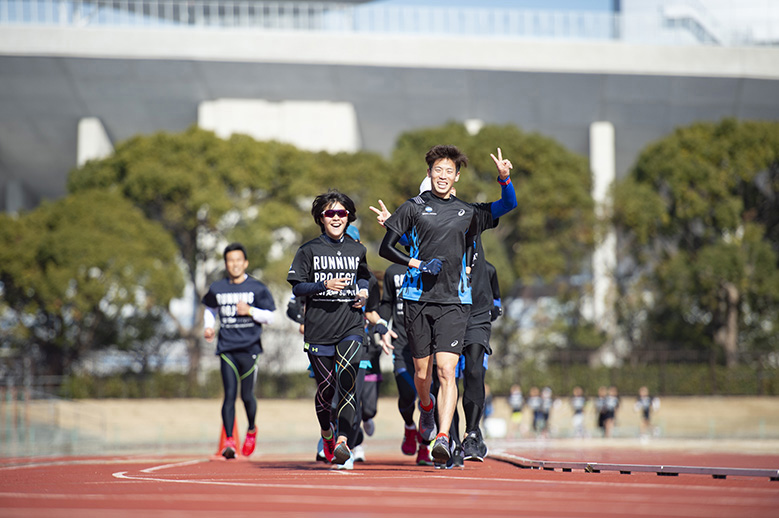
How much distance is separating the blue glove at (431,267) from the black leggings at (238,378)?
137 inches

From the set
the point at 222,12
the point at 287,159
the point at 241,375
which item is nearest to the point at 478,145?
the point at 287,159

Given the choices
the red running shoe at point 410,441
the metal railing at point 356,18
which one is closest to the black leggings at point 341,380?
the red running shoe at point 410,441

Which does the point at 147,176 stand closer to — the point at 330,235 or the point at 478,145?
the point at 478,145

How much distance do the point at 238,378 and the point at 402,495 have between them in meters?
5.35

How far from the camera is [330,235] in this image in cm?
768

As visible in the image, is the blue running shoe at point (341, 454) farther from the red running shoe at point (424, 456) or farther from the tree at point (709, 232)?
the tree at point (709, 232)

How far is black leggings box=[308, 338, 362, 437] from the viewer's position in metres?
7.35

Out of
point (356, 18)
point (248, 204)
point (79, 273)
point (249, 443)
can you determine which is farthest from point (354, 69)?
point (249, 443)

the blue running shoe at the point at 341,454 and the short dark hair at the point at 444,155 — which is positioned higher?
the short dark hair at the point at 444,155

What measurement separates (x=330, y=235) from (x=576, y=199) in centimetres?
2920

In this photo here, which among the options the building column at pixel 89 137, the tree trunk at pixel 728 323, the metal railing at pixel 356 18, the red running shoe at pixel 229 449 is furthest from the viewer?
the building column at pixel 89 137

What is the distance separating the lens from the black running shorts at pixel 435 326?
6.81 meters

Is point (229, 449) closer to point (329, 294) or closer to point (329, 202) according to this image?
point (329, 294)

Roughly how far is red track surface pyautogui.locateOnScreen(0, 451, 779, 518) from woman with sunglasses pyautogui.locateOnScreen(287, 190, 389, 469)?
1.35m
